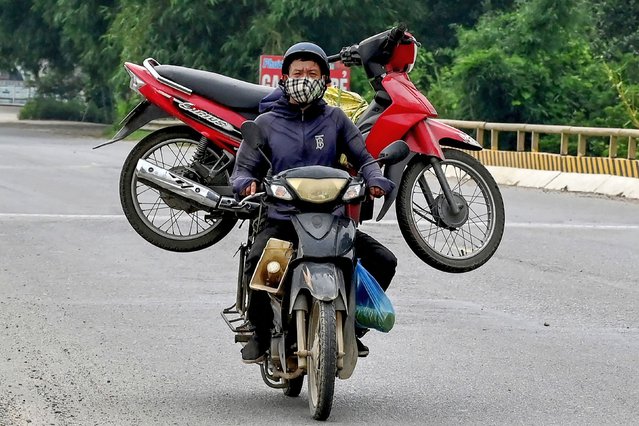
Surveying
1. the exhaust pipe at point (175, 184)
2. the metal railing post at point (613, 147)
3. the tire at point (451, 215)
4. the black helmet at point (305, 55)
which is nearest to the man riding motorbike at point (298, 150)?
the black helmet at point (305, 55)

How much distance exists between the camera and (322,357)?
24.5ft

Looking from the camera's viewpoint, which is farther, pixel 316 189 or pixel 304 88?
pixel 304 88

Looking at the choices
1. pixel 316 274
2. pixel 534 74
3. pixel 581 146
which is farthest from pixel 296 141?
pixel 534 74

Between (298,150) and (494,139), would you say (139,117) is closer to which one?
(298,150)

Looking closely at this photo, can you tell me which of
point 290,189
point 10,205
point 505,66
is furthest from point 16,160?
point 290,189

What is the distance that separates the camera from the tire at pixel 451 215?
360 inches

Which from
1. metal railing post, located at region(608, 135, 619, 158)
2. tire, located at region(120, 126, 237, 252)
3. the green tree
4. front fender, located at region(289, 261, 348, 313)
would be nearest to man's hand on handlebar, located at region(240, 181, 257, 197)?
front fender, located at region(289, 261, 348, 313)

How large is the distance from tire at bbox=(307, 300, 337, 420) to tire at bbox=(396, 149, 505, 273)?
1.51m

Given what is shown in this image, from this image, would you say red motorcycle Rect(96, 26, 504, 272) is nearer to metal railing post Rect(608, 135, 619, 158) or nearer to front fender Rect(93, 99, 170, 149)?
front fender Rect(93, 99, 170, 149)

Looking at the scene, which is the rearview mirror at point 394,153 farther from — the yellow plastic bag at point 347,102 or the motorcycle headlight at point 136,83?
the motorcycle headlight at point 136,83

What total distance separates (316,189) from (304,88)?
50 cm

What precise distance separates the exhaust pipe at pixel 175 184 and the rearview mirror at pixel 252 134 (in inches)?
35.0

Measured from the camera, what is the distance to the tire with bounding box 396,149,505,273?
9.16m

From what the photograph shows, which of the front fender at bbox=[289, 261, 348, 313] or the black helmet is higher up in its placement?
the black helmet
